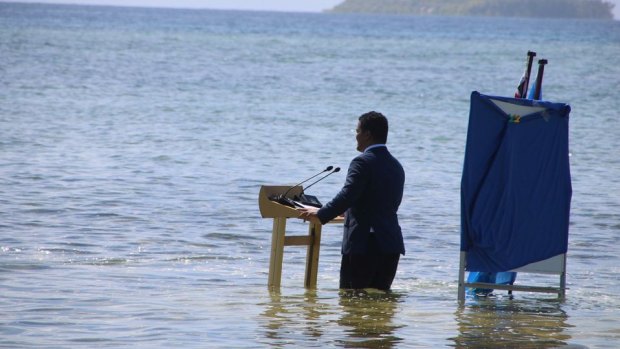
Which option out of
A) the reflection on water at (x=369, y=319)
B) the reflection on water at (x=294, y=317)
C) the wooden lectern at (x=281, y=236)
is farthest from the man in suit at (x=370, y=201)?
the reflection on water at (x=294, y=317)

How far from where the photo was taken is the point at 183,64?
5038cm

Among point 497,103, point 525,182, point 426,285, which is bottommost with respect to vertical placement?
point 426,285

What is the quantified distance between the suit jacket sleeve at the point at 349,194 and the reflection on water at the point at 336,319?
706mm

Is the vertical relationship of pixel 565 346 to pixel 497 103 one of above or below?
below

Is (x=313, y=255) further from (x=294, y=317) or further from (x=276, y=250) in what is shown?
(x=294, y=317)

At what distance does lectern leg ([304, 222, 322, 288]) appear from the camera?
923cm

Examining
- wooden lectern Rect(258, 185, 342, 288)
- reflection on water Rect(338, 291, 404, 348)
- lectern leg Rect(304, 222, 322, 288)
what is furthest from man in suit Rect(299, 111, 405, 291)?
lectern leg Rect(304, 222, 322, 288)

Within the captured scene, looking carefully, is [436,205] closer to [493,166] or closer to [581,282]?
[581,282]

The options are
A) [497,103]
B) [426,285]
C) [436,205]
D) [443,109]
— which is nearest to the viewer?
[497,103]

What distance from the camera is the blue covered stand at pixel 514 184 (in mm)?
8422

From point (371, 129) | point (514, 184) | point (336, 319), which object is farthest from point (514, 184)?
point (336, 319)

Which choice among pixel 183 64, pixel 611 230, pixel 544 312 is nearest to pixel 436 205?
pixel 611 230

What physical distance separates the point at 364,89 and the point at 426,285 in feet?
96.8

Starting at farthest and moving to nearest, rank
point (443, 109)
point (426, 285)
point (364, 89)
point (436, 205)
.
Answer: point (364, 89)
point (443, 109)
point (436, 205)
point (426, 285)
